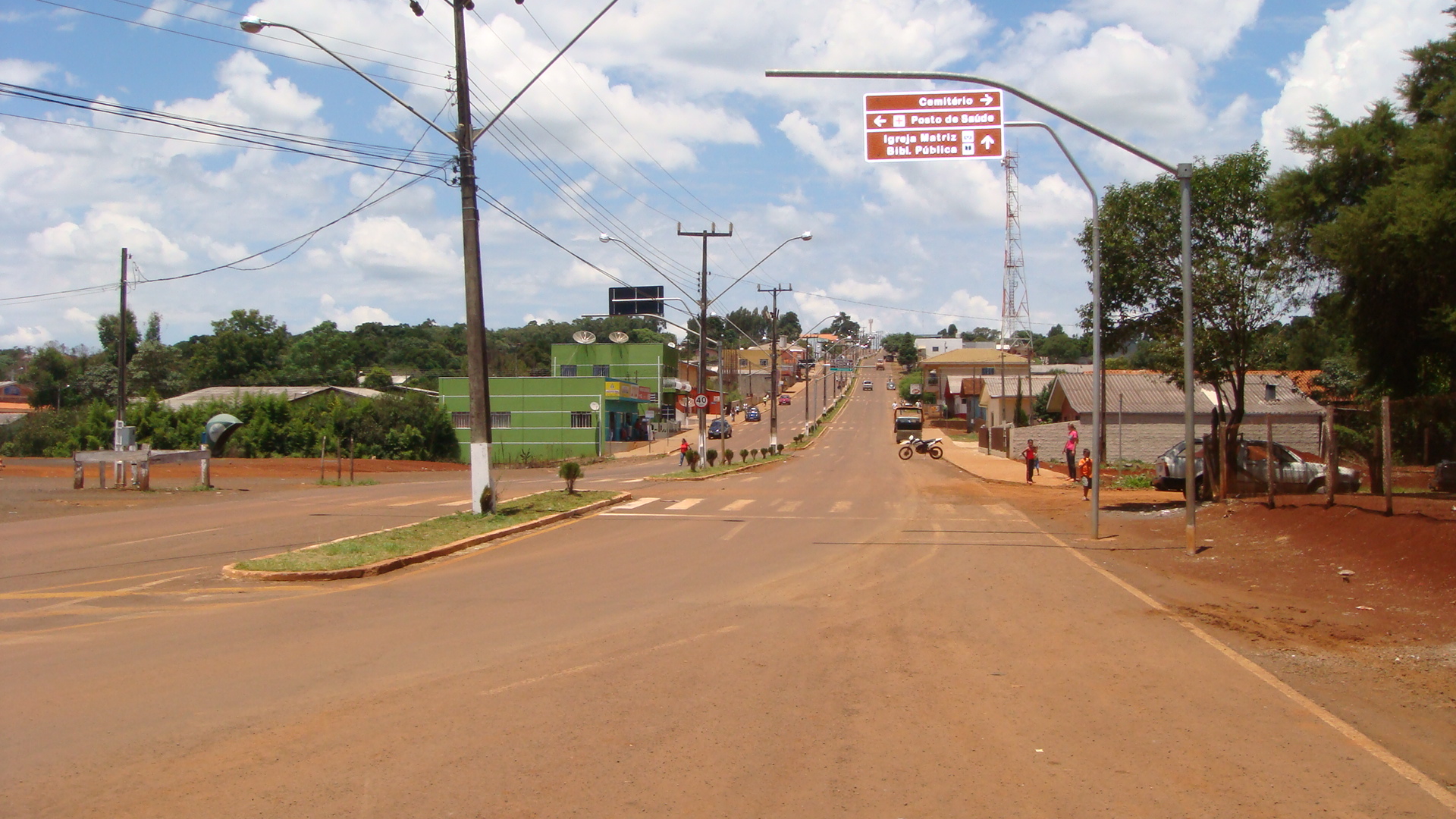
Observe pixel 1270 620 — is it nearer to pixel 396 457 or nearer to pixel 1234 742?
pixel 1234 742

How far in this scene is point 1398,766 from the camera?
598cm

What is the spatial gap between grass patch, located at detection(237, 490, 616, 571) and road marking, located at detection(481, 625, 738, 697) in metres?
6.39

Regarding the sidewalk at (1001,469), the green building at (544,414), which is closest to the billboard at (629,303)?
the green building at (544,414)

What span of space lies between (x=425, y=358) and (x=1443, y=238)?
12144cm

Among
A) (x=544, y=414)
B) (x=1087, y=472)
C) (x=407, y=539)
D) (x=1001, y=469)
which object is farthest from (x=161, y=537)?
(x=544, y=414)

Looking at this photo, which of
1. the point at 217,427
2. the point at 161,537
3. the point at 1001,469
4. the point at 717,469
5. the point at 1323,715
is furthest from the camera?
the point at 217,427

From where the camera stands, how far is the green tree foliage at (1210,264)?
21.6m

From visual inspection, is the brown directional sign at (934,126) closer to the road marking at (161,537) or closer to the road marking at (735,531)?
the road marking at (735,531)

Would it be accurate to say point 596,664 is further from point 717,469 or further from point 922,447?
point 922,447

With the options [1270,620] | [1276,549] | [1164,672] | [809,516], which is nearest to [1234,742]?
[1164,672]

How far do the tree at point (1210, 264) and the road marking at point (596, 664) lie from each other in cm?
1567

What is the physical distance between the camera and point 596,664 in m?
8.45

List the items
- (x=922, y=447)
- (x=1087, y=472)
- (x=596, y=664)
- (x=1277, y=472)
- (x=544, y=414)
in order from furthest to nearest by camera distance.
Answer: (x=544, y=414)
(x=922, y=447)
(x=1087, y=472)
(x=1277, y=472)
(x=596, y=664)

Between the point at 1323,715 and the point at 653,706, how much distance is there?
15.7 ft
